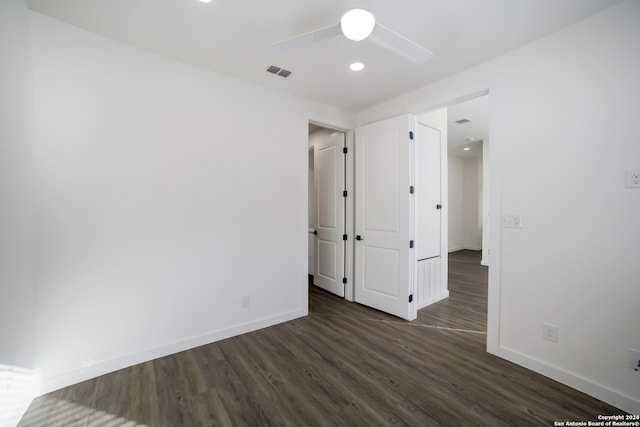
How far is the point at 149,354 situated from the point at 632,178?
386cm

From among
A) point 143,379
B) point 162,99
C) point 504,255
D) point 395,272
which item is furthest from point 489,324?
point 162,99

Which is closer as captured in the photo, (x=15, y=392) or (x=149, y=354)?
(x=15, y=392)

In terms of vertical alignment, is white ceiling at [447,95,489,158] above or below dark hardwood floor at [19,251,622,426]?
above

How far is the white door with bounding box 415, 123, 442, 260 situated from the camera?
3500 millimetres

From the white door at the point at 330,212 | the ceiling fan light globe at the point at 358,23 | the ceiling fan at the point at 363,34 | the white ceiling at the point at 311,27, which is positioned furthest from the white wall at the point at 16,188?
the white door at the point at 330,212

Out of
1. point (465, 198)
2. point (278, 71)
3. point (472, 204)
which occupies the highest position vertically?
point (278, 71)

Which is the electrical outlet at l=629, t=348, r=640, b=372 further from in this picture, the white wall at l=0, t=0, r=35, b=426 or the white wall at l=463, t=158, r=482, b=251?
the white wall at l=463, t=158, r=482, b=251

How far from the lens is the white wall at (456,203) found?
8.02 metres

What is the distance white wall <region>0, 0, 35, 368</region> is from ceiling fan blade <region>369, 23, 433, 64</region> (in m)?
2.16

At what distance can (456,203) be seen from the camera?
8211 millimetres

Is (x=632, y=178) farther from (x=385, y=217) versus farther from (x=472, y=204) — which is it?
(x=472, y=204)

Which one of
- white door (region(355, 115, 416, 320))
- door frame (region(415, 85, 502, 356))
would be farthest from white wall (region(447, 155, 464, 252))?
door frame (region(415, 85, 502, 356))

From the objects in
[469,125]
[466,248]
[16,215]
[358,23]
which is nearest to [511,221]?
[358,23]

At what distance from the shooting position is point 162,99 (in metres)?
2.31
